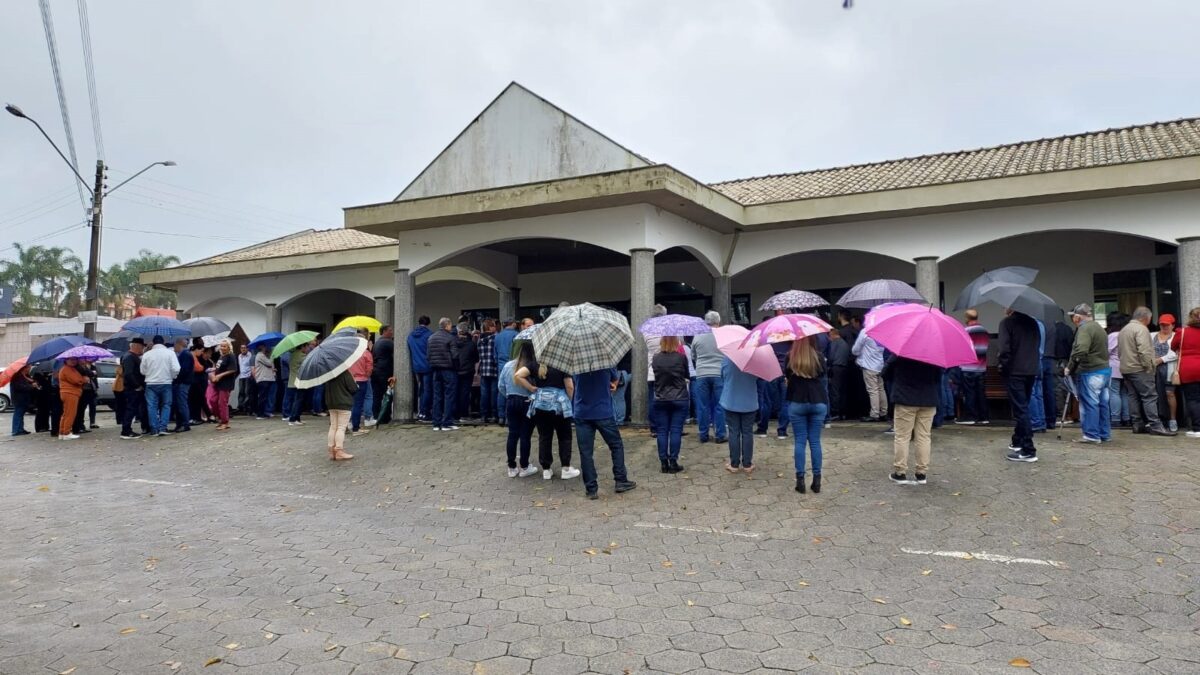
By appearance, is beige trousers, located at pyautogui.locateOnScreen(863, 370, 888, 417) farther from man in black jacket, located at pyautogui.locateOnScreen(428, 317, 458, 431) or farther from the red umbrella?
the red umbrella

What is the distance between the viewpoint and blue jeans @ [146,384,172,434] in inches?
469

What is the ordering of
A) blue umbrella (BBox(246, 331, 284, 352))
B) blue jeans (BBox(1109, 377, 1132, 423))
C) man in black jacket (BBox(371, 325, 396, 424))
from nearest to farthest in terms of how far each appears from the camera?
blue jeans (BBox(1109, 377, 1132, 423)) → man in black jacket (BBox(371, 325, 396, 424)) → blue umbrella (BBox(246, 331, 284, 352))

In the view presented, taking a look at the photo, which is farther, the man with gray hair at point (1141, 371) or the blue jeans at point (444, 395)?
the blue jeans at point (444, 395)

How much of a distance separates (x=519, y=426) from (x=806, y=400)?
Result: 3076 millimetres

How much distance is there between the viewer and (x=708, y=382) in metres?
8.60

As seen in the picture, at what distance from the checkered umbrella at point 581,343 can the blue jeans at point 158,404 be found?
902 centimetres

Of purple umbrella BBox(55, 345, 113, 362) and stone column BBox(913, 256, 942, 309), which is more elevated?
stone column BBox(913, 256, 942, 309)

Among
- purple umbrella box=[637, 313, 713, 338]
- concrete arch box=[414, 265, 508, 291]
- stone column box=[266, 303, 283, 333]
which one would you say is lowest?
purple umbrella box=[637, 313, 713, 338]

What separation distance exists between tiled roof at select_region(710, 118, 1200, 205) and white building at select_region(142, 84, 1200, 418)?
69mm

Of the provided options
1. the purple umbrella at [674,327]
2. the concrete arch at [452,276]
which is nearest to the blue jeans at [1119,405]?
the purple umbrella at [674,327]

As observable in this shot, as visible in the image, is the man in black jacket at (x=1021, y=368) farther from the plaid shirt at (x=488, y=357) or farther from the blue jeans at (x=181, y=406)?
the blue jeans at (x=181, y=406)

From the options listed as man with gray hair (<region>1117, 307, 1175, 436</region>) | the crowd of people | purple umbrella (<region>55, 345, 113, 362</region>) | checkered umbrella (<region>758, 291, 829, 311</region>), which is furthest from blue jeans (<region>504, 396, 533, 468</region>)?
purple umbrella (<region>55, 345, 113, 362</region>)

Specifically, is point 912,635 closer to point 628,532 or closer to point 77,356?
point 628,532

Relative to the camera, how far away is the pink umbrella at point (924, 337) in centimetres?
604
